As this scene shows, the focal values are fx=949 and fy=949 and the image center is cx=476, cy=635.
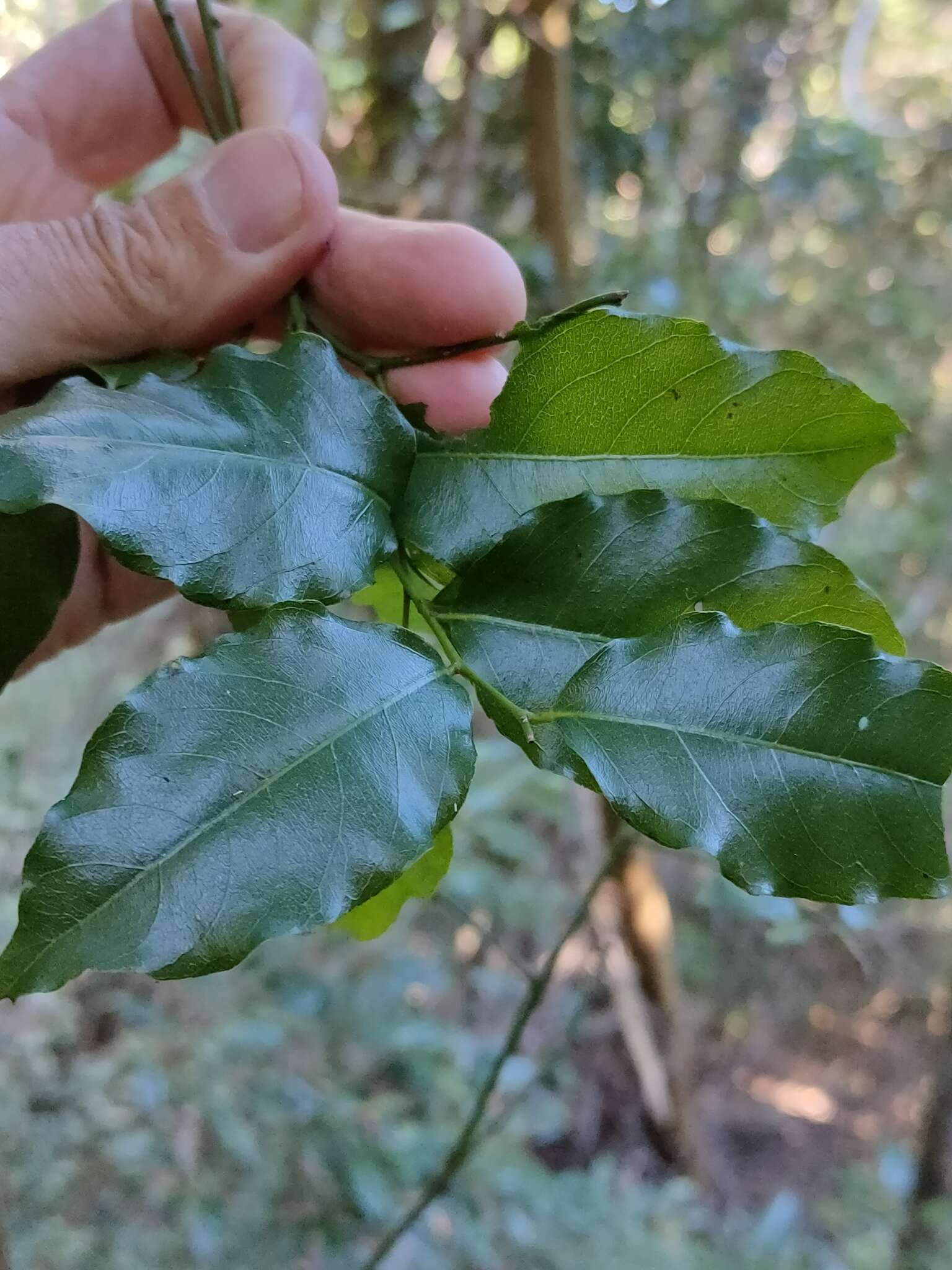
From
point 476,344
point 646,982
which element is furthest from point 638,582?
point 646,982

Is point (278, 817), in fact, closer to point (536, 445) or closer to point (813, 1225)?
point (536, 445)

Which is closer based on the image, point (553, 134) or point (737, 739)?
point (737, 739)

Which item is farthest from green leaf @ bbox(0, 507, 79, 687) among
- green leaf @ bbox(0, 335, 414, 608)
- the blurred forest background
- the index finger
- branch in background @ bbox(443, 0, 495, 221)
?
branch in background @ bbox(443, 0, 495, 221)

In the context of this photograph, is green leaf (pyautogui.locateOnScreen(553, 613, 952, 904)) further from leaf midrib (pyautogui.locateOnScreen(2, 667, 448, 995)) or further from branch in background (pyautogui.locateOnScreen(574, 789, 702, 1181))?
branch in background (pyautogui.locateOnScreen(574, 789, 702, 1181))

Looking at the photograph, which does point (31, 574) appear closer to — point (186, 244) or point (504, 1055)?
point (186, 244)

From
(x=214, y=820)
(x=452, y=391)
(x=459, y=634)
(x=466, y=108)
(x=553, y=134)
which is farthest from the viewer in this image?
(x=553, y=134)

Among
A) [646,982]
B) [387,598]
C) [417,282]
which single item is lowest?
[646,982]

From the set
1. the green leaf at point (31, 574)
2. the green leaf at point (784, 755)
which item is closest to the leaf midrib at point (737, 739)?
the green leaf at point (784, 755)
